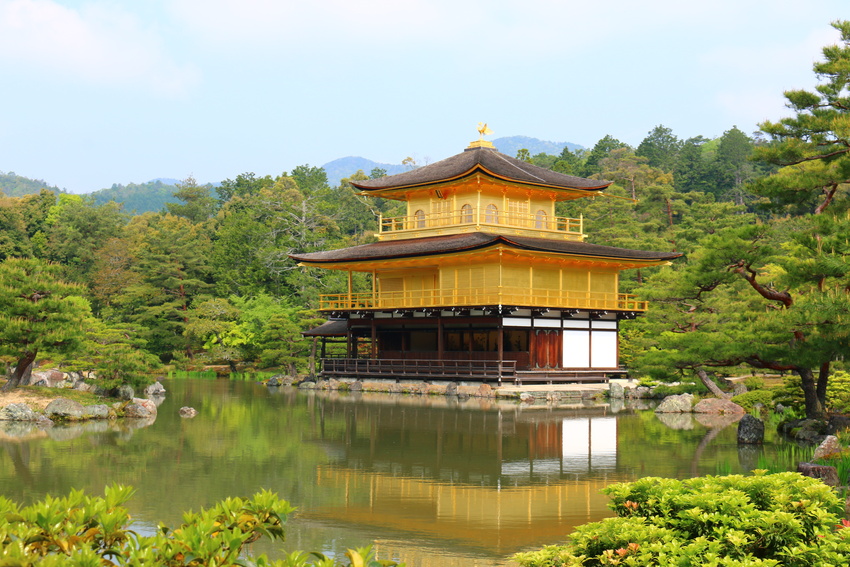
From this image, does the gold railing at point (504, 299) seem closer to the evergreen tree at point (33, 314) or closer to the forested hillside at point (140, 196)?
the evergreen tree at point (33, 314)

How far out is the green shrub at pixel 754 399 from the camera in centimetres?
2355

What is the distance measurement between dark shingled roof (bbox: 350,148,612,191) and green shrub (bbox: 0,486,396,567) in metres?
29.8

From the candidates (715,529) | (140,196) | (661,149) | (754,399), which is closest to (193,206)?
(661,149)

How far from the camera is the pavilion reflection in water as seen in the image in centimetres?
900

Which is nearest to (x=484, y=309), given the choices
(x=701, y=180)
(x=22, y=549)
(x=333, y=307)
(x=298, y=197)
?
(x=333, y=307)

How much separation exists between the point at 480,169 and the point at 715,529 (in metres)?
28.8

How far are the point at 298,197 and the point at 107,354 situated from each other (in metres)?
43.4

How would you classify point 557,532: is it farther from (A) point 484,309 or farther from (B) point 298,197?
(B) point 298,197

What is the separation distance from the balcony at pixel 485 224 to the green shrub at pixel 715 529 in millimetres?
28864

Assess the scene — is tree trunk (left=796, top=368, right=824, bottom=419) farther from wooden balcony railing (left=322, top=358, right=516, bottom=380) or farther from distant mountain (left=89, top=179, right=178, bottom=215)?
distant mountain (left=89, top=179, right=178, bottom=215)

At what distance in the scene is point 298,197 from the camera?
2537 inches

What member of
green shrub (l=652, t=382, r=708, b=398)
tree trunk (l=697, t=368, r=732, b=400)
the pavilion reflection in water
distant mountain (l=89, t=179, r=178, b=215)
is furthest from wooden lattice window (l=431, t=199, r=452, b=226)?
distant mountain (l=89, t=179, r=178, b=215)

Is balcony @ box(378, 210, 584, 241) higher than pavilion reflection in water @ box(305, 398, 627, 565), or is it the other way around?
balcony @ box(378, 210, 584, 241)

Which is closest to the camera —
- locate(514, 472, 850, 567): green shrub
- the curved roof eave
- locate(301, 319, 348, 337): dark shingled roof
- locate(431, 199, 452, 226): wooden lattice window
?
locate(514, 472, 850, 567): green shrub
